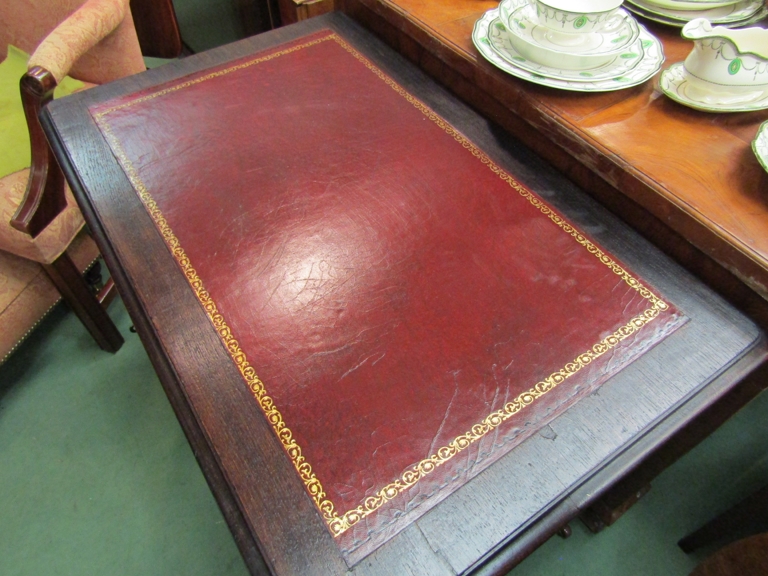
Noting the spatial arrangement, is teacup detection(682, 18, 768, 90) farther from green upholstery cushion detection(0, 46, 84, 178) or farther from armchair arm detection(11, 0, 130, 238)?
green upholstery cushion detection(0, 46, 84, 178)

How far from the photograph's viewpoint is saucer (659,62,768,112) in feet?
2.12

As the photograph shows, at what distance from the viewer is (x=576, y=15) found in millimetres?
659

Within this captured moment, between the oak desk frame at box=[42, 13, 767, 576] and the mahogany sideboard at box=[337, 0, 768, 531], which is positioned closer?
the oak desk frame at box=[42, 13, 767, 576]

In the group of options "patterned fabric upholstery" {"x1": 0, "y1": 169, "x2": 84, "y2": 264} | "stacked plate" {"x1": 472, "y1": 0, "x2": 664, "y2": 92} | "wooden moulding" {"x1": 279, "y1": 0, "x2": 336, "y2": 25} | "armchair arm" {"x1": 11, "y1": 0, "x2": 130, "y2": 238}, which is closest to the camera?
"stacked plate" {"x1": 472, "y1": 0, "x2": 664, "y2": 92}

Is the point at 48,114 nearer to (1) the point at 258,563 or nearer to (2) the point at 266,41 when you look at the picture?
(2) the point at 266,41

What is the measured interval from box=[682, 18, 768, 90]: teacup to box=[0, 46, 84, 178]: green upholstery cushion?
1247 mm

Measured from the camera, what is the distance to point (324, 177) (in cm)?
72

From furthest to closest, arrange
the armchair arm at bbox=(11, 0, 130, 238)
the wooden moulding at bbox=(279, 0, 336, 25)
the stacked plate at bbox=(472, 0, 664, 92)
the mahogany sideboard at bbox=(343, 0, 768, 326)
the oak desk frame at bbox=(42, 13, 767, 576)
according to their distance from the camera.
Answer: the wooden moulding at bbox=(279, 0, 336, 25), the armchair arm at bbox=(11, 0, 130, 238), the stacked plate at bbox=(472, 0, 664, 92), the mahogany sideboard at bbox=(343, 0, 768, 326), the oak desk frame at bbox=(42, 13, 767, 576)

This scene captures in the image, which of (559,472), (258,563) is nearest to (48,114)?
(258,563)

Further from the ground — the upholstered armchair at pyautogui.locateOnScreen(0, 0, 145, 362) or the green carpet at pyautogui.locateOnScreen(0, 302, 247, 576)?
the upholstered armchair at pyautogui.locateOnScreen(0, 0, 145, 362)

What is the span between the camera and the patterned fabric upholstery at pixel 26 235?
3.30 ft

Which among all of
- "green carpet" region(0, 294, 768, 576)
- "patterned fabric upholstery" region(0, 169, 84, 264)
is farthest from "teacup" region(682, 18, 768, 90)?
"patterned fabric upholstery" region(0, 169, 84, 264)

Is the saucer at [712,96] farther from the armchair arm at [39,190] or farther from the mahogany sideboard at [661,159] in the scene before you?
the armchair arm at [39,190]

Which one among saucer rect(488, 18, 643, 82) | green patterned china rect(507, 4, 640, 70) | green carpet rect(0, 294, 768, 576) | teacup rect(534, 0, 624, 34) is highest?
teacup rect(534, 0, 624, 34)
